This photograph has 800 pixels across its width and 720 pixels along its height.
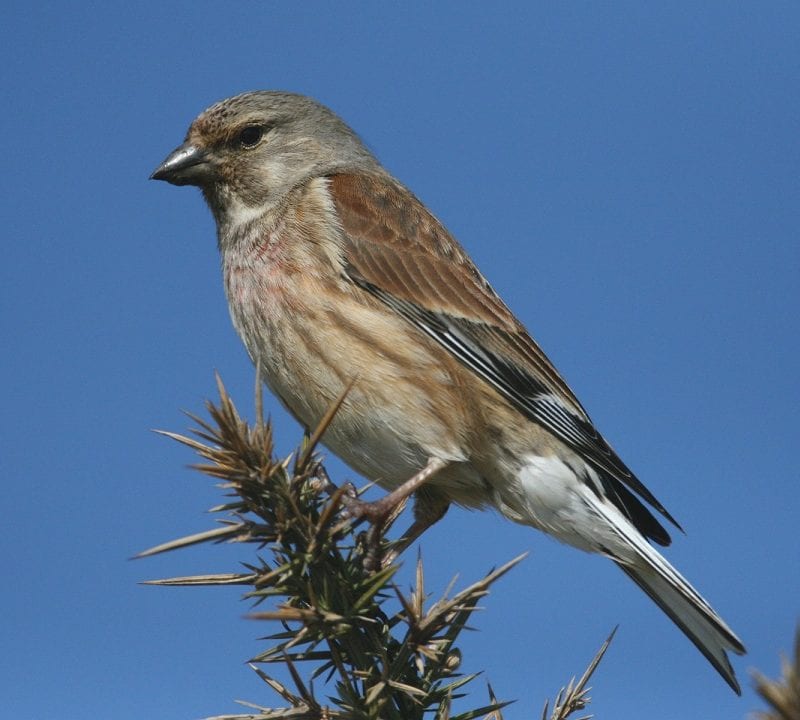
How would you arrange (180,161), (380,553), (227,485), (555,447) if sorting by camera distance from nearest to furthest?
(227,485) < (380,553) < (555,447) < (180,161)

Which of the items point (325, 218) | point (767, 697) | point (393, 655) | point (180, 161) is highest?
point (180, 161)

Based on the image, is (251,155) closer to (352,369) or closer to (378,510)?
(352,369)

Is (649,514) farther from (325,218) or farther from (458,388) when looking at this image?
(325,218)

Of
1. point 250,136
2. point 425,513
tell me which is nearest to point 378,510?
point 425,513

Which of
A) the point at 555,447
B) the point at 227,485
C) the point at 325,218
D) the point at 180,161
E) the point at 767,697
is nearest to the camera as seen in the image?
the point at 767,697

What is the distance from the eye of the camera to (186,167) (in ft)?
14.6

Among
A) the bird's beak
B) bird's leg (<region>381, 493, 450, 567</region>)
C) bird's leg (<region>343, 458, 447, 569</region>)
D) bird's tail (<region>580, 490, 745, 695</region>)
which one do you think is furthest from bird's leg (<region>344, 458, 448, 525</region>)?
the bird's beak

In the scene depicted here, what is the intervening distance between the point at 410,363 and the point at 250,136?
5.22 feet

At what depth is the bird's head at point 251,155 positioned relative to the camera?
174 inches

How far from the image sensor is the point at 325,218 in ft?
13.5

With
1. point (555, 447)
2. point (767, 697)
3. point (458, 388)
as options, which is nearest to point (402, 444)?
point (458, 388)

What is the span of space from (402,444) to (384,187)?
147 cm

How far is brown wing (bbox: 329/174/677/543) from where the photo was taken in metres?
3.90

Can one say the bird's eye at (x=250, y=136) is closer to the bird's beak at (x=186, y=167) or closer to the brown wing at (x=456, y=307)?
the bird's beak at (x=186, y=167)
